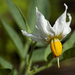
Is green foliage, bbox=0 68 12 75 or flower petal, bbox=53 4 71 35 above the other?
flower petal, bbox=53 4 71 35

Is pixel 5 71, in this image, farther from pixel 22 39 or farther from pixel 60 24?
pixel 22 39

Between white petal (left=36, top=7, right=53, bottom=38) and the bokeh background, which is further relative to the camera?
the bokeh background

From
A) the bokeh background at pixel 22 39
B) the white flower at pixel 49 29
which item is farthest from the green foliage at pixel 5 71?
the bokeh background at pixel 22 39

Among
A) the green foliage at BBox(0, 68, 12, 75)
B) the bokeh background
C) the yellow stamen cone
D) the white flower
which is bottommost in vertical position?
the bokeh background

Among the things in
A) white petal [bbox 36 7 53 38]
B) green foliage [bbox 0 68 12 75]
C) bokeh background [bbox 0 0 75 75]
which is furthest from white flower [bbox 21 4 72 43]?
bokeh background [bbox 0 0 75 75]

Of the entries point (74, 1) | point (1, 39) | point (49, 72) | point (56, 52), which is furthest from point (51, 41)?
point (74, 1)

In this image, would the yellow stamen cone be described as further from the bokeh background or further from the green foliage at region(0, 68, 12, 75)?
the bokeh background

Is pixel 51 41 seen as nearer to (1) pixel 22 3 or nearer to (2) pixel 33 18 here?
(2) pixel 33 18
